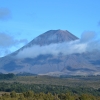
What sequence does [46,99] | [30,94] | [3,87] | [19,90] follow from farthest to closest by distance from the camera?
1. [3,87]
2. [19,90]
3. [30,94]
4. [46,99]

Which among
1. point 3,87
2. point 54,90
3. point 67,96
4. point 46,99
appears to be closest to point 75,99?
point 67,96

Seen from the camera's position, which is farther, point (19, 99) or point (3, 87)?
point (3, 87)

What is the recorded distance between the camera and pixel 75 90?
136500 millimetres

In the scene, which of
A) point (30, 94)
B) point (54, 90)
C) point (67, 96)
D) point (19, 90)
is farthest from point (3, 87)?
point (67, 96)

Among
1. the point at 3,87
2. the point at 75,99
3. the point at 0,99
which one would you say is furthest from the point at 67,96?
the point at 3,87

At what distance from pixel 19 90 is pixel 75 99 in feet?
170

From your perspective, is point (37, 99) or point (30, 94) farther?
point (30, 94)

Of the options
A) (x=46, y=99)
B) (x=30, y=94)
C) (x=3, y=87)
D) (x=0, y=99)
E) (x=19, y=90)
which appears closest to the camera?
(x=0, y=99)

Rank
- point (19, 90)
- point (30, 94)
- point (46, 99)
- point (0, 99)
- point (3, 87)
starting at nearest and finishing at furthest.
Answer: point (0, 99) < point (46, 99) < point (30, 94) < point (19, 90) < point (3, 87)

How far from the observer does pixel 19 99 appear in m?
80.8

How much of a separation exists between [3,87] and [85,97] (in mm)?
64850

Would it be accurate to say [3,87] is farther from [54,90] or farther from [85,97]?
[85,97]

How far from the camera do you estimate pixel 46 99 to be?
82.7 meters

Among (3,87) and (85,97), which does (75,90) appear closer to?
(3,87)
